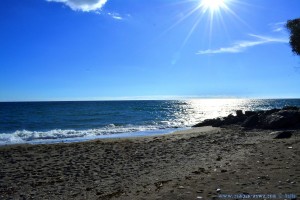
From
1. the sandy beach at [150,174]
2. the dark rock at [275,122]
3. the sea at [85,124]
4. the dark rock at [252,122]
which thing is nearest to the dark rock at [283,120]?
the dark rock at [275,122]

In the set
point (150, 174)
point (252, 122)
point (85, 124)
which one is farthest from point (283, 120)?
point (85, 124)

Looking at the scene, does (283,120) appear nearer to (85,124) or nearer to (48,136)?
(48,136)

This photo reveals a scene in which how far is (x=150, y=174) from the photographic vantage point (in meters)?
11.4

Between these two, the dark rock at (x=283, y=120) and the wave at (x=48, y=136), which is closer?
the dark rock at (x=283, y=120)

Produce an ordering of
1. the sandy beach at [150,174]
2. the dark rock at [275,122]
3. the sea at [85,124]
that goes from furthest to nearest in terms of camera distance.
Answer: the sea at [85,124] < the dark rock at [275,122] < the sandy beach at [150,174]

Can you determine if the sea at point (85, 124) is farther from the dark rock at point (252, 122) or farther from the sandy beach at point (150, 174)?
the sandy beach at point (150, 174)

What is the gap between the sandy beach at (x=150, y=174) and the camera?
26.9 ft

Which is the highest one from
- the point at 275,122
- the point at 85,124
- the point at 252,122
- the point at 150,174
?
the point at 275,122

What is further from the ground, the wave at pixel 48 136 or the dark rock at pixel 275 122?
the dark rock at pixel 275 122

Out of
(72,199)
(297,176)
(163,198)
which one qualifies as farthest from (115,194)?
(297,176)

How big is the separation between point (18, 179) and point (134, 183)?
4.34 meters

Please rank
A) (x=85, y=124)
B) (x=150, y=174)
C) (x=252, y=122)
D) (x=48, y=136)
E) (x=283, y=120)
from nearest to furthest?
(x=150, y=174)
(x=283, y=120)
(x=252, y=122)
(x=48, y=136)
(x=85, y=124)

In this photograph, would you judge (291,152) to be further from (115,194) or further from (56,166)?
(56,166)

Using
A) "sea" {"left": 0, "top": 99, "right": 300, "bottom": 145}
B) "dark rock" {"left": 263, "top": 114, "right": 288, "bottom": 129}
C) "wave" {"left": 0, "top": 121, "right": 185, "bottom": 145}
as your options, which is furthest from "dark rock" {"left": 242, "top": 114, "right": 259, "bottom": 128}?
Result: "wave" {"left": 0, "top": 121, "right": 185, "bottom": 145}
